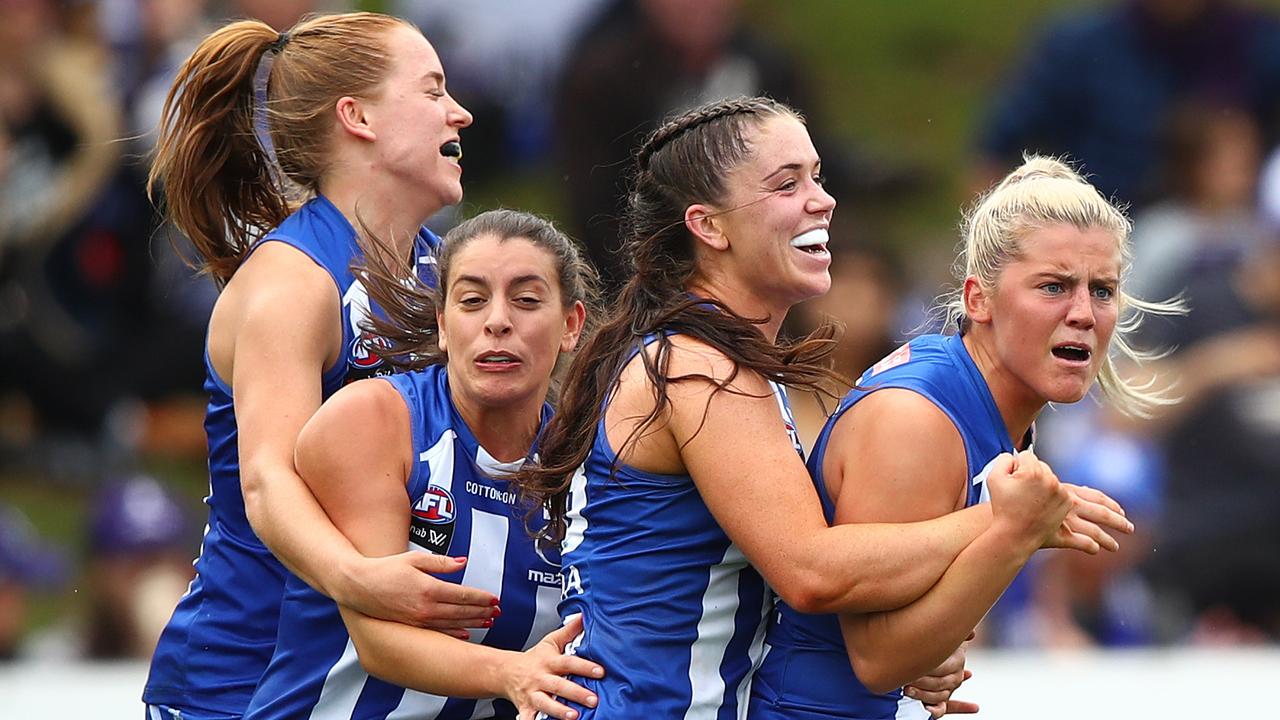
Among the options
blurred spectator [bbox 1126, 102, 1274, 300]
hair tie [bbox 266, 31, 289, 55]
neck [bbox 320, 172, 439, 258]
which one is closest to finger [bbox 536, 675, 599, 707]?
neck [bbox 320, 172, 439, 258]

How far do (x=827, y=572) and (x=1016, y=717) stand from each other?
283 centimetres

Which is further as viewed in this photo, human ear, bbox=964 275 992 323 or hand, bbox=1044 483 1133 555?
human ear, bbox=964 275 992 323

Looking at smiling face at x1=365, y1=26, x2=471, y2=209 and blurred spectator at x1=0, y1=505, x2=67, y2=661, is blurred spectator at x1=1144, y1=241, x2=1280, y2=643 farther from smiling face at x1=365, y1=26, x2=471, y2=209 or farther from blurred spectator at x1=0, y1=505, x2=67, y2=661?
blurred spectator at x1=0, y1=505, x2=67, y2=661

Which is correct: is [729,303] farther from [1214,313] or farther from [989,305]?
[1214,313]

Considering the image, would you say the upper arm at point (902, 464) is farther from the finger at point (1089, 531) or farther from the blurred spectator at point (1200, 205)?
the blurred spectator at point (1200, 205)

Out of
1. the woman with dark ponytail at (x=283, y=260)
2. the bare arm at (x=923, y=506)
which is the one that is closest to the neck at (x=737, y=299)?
the bare arm at (x=923, y=506)

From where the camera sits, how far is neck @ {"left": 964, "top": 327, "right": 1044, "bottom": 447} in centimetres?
295

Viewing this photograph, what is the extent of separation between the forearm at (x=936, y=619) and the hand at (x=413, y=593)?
669 millimetres

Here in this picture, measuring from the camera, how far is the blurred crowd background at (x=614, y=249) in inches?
283

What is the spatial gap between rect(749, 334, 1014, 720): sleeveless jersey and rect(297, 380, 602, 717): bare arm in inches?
14.5

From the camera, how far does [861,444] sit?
2.83m

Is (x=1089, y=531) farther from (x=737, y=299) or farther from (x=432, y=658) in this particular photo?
Answer: (x=432, y=658)

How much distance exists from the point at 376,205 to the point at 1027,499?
5.28ft

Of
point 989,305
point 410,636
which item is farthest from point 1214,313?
point 410,636
